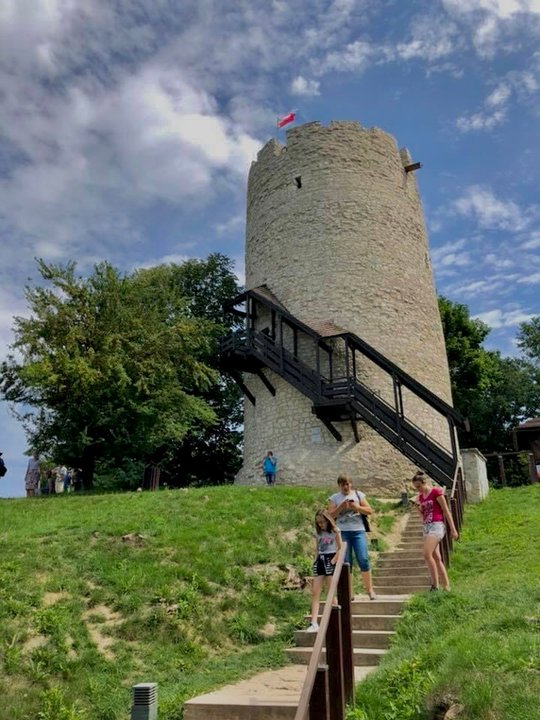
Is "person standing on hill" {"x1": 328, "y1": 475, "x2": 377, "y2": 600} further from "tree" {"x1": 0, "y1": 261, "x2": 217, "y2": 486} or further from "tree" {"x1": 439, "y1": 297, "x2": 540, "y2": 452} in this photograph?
"tree" {"x1": 439, "y1": 297, "x2": 540, "y2": 452}

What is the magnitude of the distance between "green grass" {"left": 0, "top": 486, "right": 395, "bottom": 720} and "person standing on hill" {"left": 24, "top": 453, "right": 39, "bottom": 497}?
25.4ft

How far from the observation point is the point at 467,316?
27.8 meters

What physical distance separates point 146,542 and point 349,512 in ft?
10.3

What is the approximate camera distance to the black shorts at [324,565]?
21.7ft

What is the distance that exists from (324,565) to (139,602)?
2.24 meters

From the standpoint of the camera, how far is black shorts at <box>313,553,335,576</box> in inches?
261

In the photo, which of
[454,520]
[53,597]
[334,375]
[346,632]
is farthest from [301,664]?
[334,375]

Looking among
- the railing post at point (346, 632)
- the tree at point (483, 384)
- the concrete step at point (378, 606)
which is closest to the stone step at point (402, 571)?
the concrete step at point (378, 606)

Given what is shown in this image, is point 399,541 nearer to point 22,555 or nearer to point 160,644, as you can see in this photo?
point 160,644

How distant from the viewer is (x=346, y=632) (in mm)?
4535

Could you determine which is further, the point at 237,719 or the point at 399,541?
the point at 399,541

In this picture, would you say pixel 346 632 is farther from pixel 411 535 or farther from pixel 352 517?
pixel 411 535

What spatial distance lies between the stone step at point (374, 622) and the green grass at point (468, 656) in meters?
0.20

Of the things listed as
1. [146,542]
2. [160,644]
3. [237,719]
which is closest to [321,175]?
[146,542]
